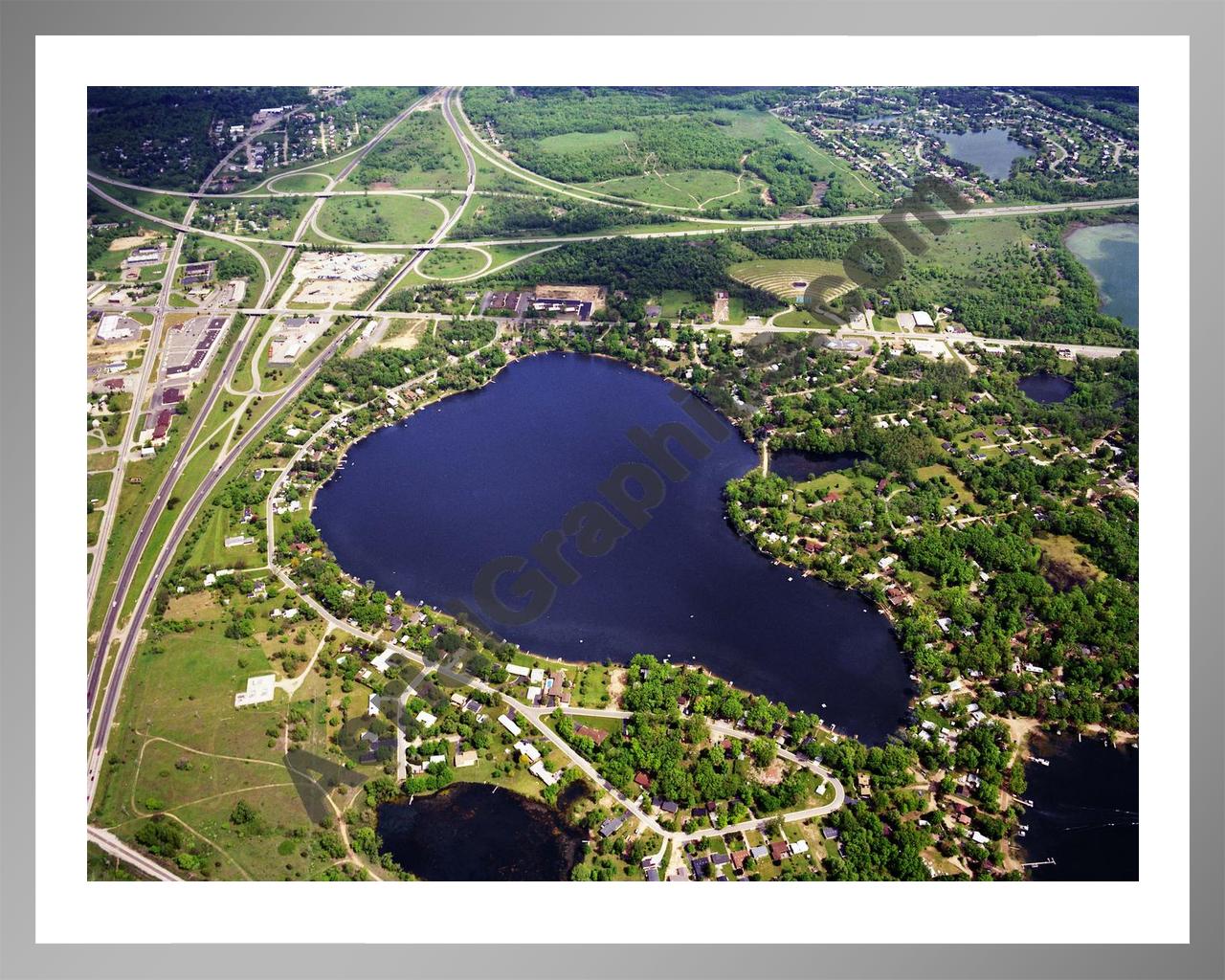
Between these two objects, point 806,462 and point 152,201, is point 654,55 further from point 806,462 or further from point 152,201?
point 152,201

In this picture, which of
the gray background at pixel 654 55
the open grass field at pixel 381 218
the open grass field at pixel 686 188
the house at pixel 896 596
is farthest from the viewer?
the open grass field at pixel 686 188

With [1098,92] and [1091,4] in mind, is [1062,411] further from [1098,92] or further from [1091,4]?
[1098,92]

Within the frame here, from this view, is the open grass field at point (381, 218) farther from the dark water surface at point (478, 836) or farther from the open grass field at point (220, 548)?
the dark water surface at point (478, 836)

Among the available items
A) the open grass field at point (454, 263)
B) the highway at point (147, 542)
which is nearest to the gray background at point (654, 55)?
the highway at point (147, 542)

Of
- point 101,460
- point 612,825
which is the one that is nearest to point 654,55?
point 612,825

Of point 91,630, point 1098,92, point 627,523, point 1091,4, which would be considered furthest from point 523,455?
point 1098,92

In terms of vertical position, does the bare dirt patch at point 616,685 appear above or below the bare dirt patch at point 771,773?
above

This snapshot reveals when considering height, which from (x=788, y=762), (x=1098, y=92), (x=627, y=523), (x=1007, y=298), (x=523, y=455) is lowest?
(x=788, y=762)

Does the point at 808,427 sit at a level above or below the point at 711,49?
below
